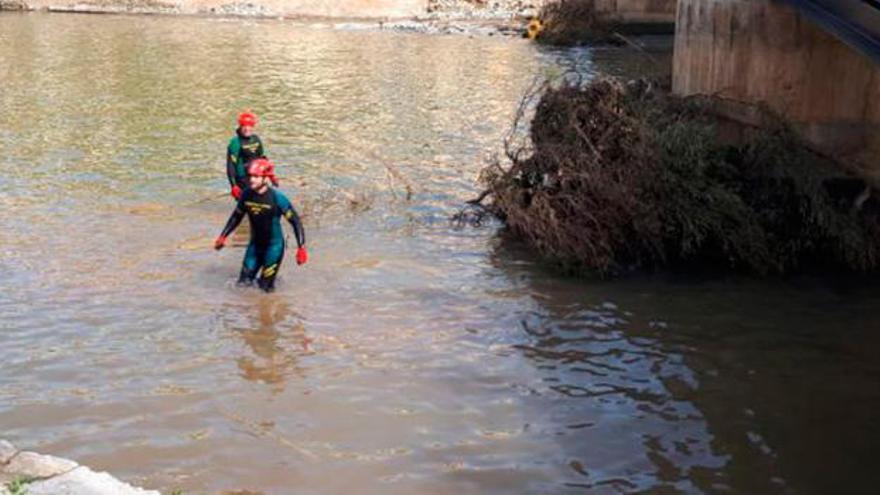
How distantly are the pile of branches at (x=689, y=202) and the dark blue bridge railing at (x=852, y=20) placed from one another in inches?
65.6

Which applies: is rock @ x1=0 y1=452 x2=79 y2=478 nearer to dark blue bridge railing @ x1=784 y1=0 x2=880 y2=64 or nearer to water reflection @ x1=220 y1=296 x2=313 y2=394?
water reflection @ x1=220 y1=296 x2=313 y2=394

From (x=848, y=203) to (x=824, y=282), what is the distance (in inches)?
45.0

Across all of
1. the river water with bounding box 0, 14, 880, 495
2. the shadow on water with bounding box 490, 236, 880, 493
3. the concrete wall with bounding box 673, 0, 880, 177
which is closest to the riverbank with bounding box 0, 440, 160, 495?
the river water with bounding box 0, 14, 880, 495

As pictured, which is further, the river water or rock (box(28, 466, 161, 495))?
the river water

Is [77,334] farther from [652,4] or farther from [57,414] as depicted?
[652,4]

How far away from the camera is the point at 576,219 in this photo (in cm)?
1315

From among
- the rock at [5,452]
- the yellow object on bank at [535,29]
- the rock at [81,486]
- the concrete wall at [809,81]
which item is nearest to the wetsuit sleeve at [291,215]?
the rock at [5,452]

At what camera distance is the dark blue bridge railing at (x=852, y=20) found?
11.1 metres

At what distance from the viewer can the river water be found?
827 centimetres

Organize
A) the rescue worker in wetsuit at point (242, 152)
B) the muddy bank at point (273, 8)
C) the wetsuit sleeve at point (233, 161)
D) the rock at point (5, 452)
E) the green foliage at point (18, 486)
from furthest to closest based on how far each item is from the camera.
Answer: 1. the muddy bank at point (273, 8)
2. the wetsuit sleeve at point (233, 161)
3. the rescue worker in wetsuit at point (242, 152)
4. the rock at point (5, 452)
5. the green foliage at point (18, 486)

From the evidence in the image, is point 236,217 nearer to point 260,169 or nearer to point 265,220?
point 265,220

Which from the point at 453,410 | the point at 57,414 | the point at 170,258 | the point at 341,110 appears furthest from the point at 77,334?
the point at 341,110

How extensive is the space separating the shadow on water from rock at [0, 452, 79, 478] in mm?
3676

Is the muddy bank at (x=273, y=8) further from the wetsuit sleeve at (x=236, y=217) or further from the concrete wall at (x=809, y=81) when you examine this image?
the wetsuit sleeve at (x=236, y=217)
